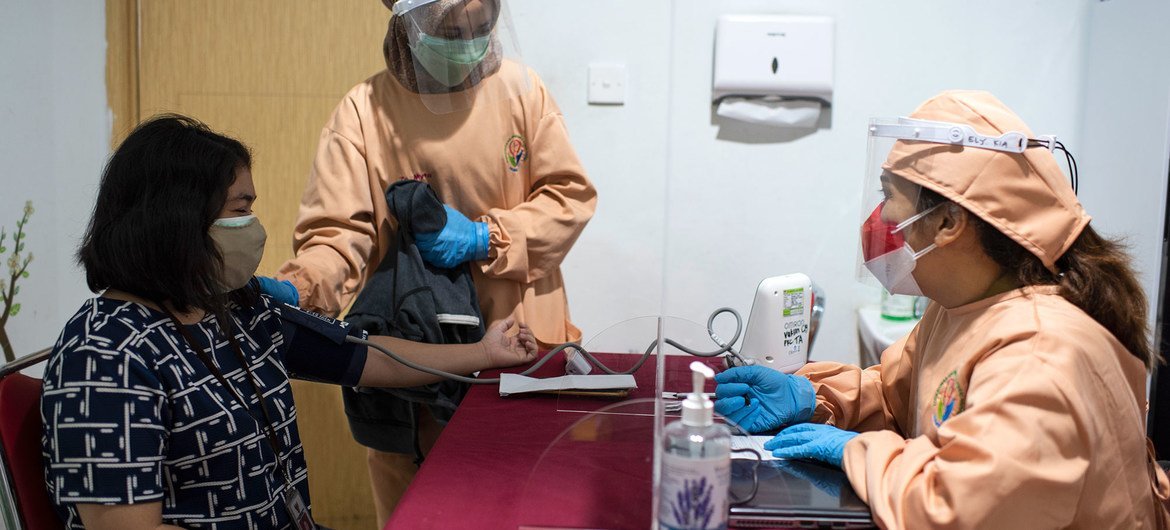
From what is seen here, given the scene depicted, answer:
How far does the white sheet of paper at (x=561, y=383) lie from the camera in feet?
5.35

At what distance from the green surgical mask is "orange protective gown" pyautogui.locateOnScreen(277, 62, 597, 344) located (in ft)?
0.32

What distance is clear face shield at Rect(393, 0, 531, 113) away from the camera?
1.66 metres

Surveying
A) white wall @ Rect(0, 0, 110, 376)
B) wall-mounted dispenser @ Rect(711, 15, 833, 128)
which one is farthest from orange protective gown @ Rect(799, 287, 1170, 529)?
white wall @ Rect(0, 0, 110, 376)

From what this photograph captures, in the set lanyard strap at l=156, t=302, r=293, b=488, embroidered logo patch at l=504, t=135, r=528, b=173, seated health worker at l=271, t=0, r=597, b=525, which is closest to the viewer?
lanyard strap at l=156, t=302, r=293, b=488

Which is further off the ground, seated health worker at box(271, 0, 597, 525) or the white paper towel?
the white paper towel

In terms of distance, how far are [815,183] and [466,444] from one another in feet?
5.40

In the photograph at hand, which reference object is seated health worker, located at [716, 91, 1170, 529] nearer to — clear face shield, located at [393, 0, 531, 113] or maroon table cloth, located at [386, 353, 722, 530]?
maroon table cloth, located at [386, 353, 722, 530]

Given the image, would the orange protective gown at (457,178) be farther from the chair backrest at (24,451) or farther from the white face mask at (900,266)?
the white face mask at (900,266)

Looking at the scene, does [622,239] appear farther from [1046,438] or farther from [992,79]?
[1046,438]

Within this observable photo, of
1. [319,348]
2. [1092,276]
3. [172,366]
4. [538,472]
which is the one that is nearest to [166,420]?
[172,366]

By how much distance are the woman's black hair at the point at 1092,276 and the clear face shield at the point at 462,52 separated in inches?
35.7

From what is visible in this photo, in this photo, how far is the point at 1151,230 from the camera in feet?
7.64

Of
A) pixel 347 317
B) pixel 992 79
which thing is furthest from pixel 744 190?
pixel 347 317

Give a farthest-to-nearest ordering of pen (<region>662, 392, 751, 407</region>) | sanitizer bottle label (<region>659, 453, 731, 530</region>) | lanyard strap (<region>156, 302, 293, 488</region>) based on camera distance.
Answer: pen (<region>662, 392, 751, 407</region>) < lanyard strap (<region>156, 302, 293, 488</region>) < sanitizer bottle label (<region>659, 453, 731, 530</region>)
